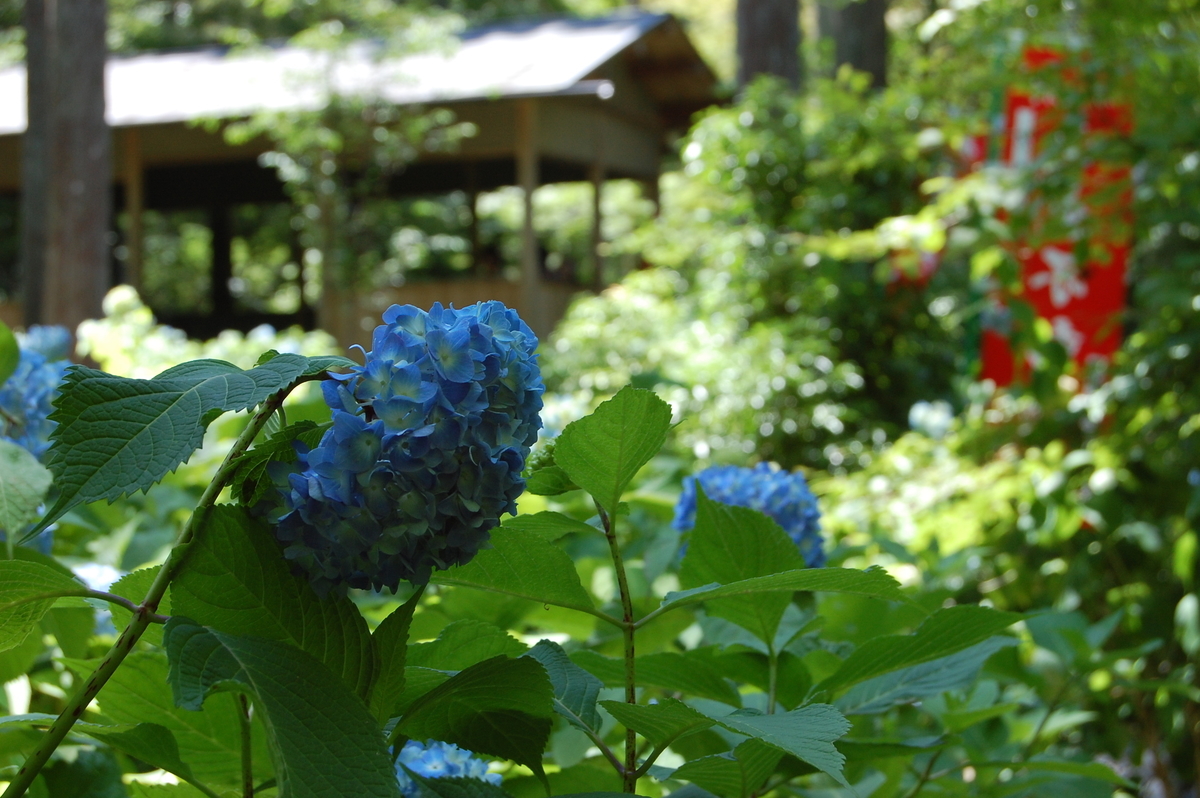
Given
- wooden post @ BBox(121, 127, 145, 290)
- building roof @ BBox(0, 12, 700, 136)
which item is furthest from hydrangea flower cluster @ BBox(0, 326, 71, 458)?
wooden post @ BBox(121, 127, 145, 290)

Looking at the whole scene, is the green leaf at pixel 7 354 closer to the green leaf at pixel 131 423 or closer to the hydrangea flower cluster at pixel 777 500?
the green leaf at pixel 131 423

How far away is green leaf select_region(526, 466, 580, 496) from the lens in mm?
809

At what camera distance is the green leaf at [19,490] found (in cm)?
86

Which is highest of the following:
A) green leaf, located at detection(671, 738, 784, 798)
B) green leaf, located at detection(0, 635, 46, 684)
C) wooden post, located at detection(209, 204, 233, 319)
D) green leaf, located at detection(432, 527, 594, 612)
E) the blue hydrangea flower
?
green leaf, located at detection(432, 527, 594, 612)

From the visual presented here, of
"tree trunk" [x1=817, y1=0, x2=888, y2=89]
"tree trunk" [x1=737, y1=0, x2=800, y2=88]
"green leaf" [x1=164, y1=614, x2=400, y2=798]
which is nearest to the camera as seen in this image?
"green leaf" [x1=164, y1=614, x2=400, y2=798]

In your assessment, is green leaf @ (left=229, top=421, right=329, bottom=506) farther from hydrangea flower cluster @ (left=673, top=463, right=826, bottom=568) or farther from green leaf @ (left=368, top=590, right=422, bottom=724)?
hydrangea flower cluster @ (left=673, top=463, right=826, bottom=568)

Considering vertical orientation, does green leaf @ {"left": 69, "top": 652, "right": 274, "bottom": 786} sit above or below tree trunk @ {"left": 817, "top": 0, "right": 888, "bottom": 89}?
below

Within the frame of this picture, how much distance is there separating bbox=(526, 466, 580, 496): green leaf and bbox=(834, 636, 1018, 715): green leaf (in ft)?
1.26

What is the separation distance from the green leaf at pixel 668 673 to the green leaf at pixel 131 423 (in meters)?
0.40

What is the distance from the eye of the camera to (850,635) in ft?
4.49

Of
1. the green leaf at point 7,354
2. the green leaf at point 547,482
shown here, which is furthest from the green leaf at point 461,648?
the green leaf at point 7,354

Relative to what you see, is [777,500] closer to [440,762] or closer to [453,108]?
[440,762]

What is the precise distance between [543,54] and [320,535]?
1354 centimetres

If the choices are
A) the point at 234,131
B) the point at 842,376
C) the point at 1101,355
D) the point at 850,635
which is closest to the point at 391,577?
the point at 850,635
